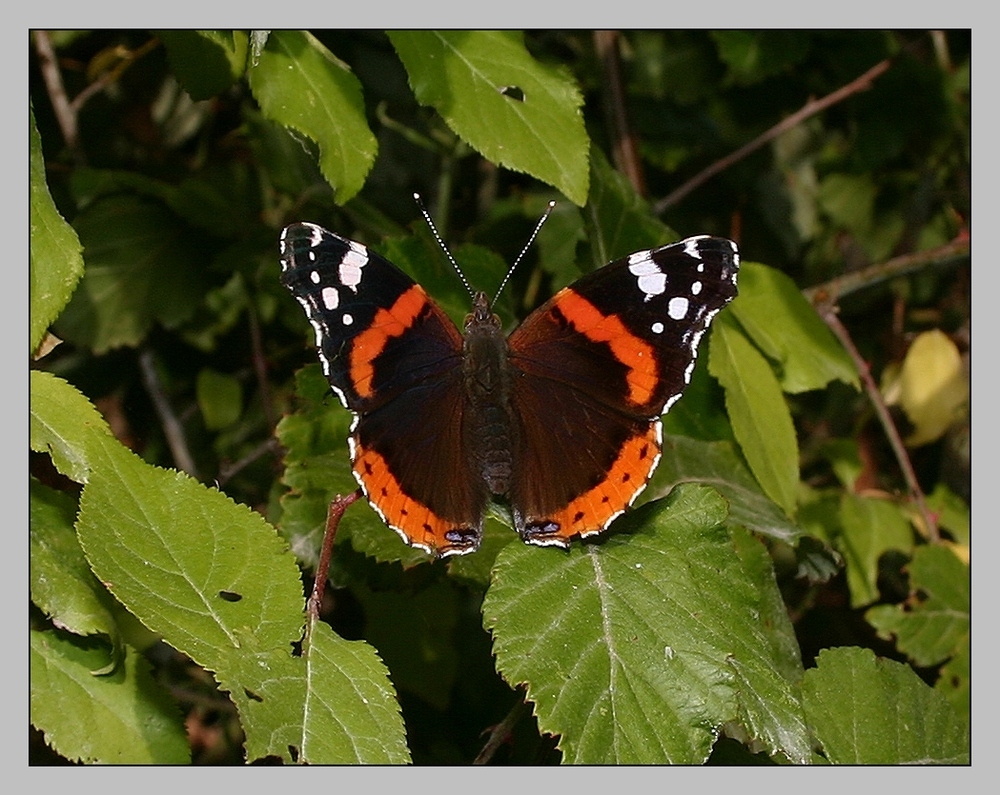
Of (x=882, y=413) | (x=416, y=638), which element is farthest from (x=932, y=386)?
(x=416, y=638)

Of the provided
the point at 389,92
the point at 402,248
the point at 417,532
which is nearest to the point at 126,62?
the point at 389,92

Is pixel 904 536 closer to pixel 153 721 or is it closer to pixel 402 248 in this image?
pixel 402 248

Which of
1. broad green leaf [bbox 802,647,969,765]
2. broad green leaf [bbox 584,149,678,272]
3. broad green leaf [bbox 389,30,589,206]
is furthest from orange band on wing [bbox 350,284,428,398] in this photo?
broad green leaf [bbox 802,647,969,765]

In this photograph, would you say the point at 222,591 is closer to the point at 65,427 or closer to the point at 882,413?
the point at 65,427

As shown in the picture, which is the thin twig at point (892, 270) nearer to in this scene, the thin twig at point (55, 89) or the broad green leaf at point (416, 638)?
the broad green leaf at point (416, 638)

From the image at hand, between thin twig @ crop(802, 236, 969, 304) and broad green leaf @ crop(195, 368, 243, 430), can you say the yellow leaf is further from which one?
broad green leaf @ crop(195, 368, 243, 430)

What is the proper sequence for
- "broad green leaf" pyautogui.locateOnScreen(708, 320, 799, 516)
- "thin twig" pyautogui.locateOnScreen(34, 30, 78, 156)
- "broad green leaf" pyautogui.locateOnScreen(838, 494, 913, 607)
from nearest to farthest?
"broad green leaf" pyautogui.locateOnScreen(708, 320, 799, 516)
"thin twig" pyautogui.locateOnScreen(34, 30, 78, 156)
"broad green leaf" pyautogui.locateOnScreen(838, 494, 913, 607)

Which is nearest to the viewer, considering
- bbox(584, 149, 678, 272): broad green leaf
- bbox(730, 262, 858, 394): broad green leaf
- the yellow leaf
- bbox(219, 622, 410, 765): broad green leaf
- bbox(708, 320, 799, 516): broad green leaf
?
bbox(219, 622, 410, 765): broad green leaf
